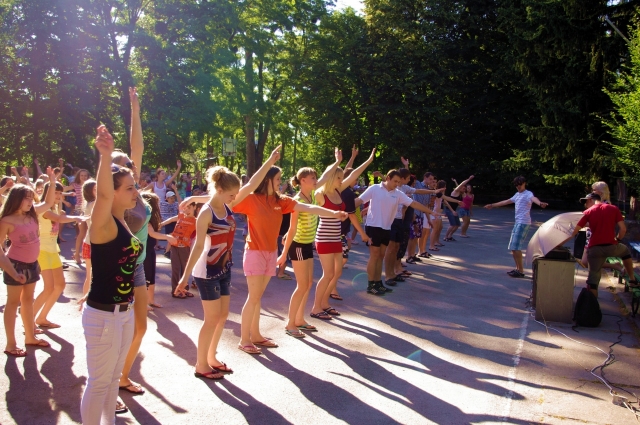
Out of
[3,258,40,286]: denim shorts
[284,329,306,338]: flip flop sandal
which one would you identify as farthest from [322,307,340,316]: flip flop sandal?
[3,258,40,286]: denim shorts

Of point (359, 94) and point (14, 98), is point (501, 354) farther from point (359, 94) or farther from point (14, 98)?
point (359, 94)

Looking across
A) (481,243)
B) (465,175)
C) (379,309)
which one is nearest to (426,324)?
(379,309)

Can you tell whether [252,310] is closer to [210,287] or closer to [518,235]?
[210,287]

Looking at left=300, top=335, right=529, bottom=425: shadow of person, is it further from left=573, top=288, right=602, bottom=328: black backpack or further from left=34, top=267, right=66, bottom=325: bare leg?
left=34, top=267, right=66, bottom=325: bare leg

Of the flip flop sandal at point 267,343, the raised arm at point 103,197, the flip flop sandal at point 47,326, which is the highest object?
the raised arm at point 103,197

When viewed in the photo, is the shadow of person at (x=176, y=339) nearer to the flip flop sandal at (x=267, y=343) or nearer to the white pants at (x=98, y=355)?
the flip flop sandal at (x=267, y=343)

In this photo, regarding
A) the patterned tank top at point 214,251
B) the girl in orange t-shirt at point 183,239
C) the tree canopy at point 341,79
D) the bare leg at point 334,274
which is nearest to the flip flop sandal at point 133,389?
the patterned tank top at point 214,251

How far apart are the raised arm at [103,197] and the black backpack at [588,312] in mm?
6660

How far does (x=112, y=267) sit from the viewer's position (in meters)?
3.67

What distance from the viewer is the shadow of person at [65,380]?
15.5 feet

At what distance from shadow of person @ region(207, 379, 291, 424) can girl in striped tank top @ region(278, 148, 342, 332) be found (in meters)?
1.82

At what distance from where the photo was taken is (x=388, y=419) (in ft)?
15.4

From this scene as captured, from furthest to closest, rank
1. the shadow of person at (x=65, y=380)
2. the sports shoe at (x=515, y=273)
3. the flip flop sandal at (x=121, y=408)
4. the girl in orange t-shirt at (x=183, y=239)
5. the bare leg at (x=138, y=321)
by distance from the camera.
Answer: the sports shoe at (x=515, y=273) → the girl in orange t-shirt at (x=183, y=239) → the bare leg at (x=138, y=321) → the shadow of person at (x=65, y=380) → the flip flop sandal at (x=121, y=408)

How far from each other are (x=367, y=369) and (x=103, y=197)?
137 inches
